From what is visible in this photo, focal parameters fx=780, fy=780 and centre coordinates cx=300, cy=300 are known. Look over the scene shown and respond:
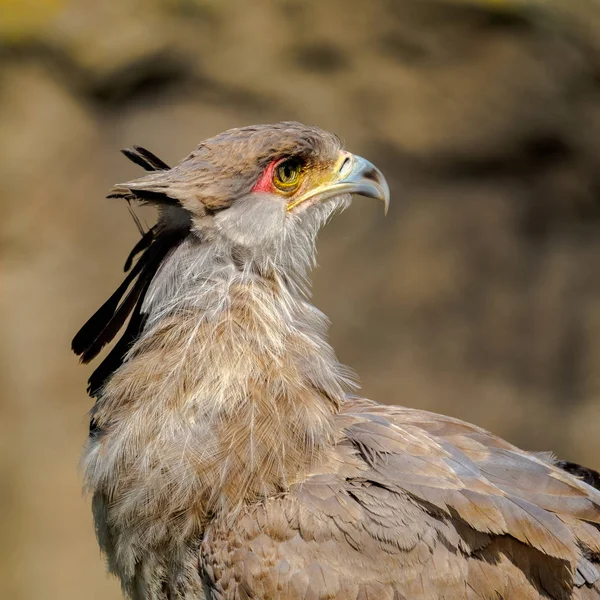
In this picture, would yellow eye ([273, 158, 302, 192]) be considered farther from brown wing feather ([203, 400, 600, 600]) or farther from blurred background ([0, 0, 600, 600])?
blurred background ([0, 0, 600, 600])

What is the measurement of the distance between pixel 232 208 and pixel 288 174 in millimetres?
220

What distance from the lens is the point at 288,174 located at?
85.0 inches

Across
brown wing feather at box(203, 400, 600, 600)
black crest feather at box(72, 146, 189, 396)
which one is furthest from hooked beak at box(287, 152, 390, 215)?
brown wing feather at box(203, 400, 600, 600)

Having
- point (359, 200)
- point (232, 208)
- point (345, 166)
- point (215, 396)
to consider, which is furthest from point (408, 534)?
point (359, 200)

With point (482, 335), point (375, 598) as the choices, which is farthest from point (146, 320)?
point (482, 335)

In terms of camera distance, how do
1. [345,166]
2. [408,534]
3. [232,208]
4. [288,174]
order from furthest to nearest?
[345,166] → [288,174] → [232,208] → [408,534]

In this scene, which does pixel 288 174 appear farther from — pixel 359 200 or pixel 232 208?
pixel 359 200

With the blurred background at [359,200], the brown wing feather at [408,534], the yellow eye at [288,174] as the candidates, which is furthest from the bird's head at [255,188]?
the blurred background at [359,200]

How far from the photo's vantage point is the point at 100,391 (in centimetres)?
216

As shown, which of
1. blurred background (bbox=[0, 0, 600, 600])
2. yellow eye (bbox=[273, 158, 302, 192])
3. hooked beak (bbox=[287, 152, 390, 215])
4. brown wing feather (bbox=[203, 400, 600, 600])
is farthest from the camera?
blurred background (bbox=[0, 0, 600, 600])

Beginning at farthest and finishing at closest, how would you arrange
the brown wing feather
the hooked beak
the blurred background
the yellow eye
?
Answer: 1. the blurred background
2. the hooked beak
3. the yellow eye
4. the brown wing feather

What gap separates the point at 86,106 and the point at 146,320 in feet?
8.06

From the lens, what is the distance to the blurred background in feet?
13.7

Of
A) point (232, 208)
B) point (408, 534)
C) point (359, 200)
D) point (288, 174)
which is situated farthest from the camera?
point (359, 200)
